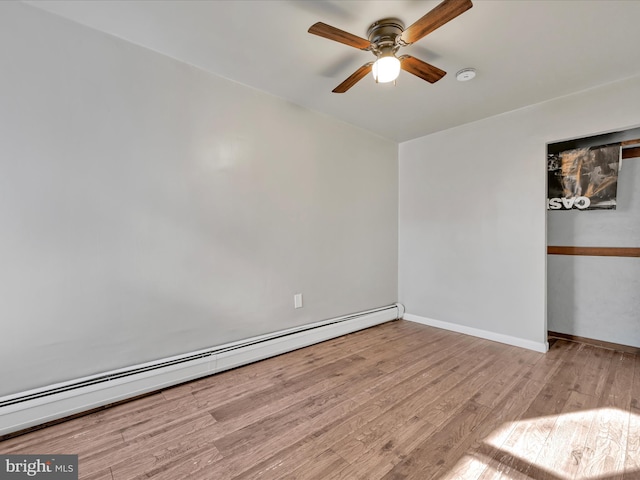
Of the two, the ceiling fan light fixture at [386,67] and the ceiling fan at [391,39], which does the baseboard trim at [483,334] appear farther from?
the ceiling fan light fixture at [386,67]

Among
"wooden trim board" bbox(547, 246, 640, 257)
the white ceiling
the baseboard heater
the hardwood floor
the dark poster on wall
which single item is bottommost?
the hardwood floor

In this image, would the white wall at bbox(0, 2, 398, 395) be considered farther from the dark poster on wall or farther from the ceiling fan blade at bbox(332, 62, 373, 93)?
the dark poster on wall

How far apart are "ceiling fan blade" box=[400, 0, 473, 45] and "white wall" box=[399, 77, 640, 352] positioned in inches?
76.8

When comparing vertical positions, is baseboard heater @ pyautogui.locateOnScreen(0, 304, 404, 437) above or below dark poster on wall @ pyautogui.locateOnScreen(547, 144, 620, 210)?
below

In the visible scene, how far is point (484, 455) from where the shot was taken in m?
1.43

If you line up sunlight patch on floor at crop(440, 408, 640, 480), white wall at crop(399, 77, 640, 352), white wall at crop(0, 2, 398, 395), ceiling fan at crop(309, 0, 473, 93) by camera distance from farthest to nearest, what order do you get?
white wall at crop(399, 77, 640, 352) → white wall at crop(0, 2, 398, 395) → ceiling fan at crop(309, 0, 473, 93) → sunlight patch on floor at crop(440, 408, 640, 480)

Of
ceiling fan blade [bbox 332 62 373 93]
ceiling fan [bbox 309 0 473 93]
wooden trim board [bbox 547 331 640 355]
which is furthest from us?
wooden trim board [bbox 547 331 640 355]

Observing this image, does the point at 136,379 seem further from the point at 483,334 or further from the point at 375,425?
the point at 483,334

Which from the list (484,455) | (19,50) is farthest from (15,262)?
(484,455)

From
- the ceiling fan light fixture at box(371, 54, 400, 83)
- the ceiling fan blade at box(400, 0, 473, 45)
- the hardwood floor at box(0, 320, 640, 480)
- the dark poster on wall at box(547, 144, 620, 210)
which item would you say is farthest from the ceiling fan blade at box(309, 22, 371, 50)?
the dark poster on wall at box(547, 144, 620, 210)

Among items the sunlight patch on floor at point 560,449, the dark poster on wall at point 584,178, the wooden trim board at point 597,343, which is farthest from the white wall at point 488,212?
the sunlight patch on floor at point 560,449

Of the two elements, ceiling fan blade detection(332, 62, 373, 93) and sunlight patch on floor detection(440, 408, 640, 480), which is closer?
sunlight patch on floor detection(440, 408, 640, 480)

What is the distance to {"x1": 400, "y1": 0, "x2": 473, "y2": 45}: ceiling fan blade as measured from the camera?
53.7 inches

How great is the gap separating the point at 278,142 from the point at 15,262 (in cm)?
203
